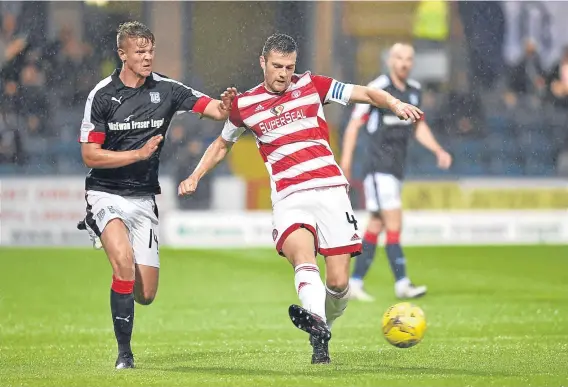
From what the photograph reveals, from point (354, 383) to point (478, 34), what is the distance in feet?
36.3

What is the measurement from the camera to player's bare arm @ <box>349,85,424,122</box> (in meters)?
8.07

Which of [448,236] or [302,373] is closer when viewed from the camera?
[302,373]

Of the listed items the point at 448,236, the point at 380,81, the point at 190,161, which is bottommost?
the point at 448,236

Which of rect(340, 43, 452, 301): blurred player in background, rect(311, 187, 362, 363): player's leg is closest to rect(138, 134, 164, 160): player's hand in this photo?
rect(311, 187, 362, 363): player's leg

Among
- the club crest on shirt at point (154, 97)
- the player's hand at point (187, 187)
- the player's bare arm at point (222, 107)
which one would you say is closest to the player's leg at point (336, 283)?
the player's hand at point (187, 187)

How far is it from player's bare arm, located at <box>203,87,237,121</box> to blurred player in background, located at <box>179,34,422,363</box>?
0.06 m

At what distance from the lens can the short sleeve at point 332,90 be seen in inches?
333

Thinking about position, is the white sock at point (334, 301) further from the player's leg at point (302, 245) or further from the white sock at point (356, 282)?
the white sock at point (356, 282)

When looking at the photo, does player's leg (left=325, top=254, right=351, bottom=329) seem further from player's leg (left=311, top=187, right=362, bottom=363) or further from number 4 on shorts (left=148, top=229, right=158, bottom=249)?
number 4 on shorts (left=148, top=229, right=158, bottom=249)

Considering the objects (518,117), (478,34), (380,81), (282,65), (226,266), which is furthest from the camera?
(518,117)

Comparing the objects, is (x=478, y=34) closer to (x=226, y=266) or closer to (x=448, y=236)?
(x=448, y=236)

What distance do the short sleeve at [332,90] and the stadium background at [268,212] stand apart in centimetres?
169

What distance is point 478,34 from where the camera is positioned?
17812 mm

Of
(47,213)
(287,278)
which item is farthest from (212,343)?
(47,213)
